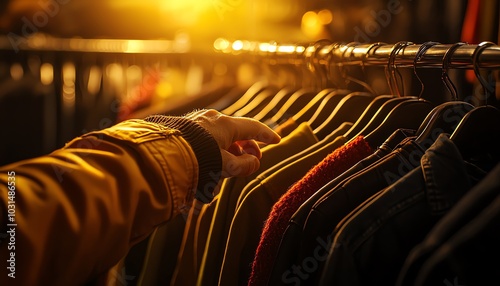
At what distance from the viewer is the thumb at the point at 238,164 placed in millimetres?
792

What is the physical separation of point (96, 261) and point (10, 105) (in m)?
1.18

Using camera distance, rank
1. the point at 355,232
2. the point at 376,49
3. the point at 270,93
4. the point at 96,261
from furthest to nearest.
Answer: the point at 270,93, the point at 376,49, the point at 96,261, the point at 355,232

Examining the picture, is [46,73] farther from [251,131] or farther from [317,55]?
[251,131]

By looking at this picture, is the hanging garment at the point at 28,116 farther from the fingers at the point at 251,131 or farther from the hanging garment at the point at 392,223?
the hanging garment at the point at 392,223

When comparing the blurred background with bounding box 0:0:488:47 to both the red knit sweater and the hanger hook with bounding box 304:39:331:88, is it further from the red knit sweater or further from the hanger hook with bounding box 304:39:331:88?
the red knit sweater

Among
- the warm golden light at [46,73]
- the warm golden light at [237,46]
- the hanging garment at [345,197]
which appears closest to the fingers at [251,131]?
the hanging garment at [345,197]

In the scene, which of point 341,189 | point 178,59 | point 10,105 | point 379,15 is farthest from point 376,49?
point 379,15

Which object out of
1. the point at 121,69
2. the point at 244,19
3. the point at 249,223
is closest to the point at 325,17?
the point at 244,19

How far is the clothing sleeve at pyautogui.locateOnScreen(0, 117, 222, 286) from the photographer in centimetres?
62

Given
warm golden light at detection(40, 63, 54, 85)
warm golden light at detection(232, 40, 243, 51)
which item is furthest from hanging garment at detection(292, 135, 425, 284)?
warm golden light at detection(40, 63, 54, 85)

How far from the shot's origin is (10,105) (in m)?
1.71

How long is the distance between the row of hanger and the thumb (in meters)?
0.14

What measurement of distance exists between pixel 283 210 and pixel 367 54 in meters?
0.34

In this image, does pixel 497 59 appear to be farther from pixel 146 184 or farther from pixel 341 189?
pixel 146 184
